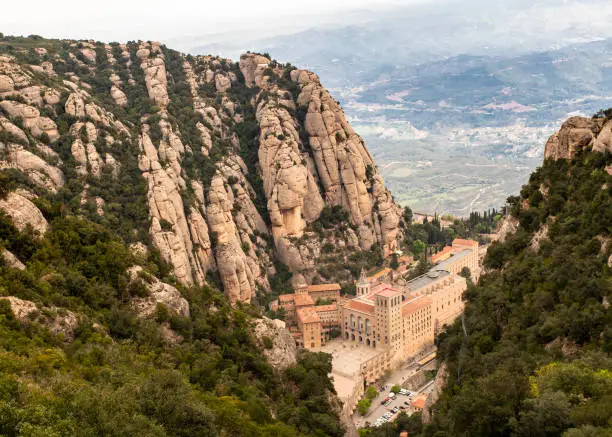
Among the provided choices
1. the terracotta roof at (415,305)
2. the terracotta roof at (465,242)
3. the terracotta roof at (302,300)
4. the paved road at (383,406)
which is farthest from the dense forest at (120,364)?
the terracotta roof at (465,242)

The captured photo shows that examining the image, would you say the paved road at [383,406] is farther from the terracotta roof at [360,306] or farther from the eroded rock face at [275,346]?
the eroded rock face at [275,346]

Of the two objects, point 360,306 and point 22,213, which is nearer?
point 22,213

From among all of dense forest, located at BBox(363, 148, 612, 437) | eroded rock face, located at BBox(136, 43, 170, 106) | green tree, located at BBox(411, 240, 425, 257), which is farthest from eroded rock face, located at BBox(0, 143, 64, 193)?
green tree, located at BBox(411, 240, 425, 257)

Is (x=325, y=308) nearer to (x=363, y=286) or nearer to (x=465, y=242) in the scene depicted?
(x=363, y=286)

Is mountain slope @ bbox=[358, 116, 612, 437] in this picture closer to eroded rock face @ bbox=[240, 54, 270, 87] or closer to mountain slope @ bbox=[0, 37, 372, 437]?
mountain slope @ bbox=[0, 37, 372, 437]

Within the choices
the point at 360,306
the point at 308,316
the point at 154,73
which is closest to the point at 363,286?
the point at 360,306
